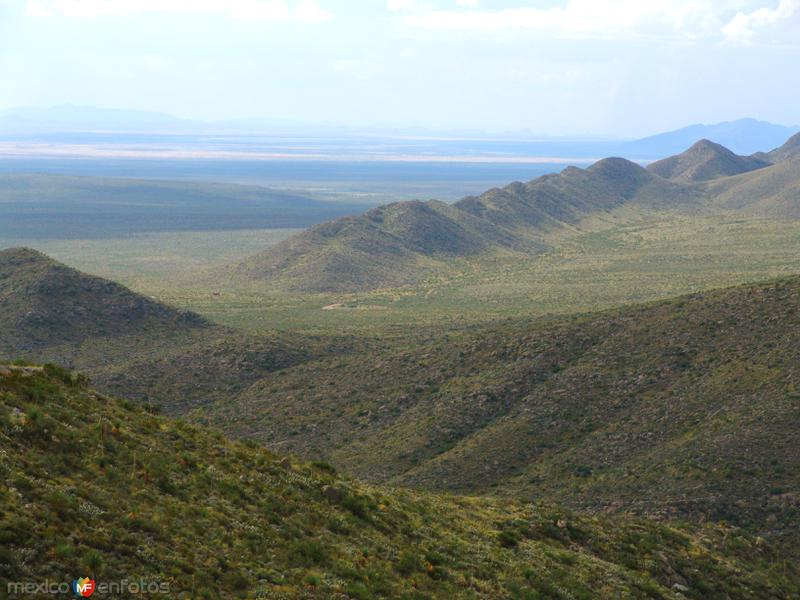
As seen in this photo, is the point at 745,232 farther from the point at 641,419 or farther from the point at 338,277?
the point at 641,419

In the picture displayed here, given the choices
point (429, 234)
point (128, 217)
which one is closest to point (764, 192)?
point (429, 234)

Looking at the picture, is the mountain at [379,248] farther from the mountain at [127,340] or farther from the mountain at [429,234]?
the mountain at [127,340]

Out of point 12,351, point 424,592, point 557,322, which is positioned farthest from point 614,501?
point 12,351

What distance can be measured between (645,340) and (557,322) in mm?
7279

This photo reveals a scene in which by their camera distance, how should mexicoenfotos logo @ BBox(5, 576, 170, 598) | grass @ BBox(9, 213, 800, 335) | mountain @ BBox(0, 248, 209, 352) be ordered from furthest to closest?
grass @ BBox(9, 213, 800, 335), mountain @ BBox(0, 248, 209, 352), mexicoenfotos logo @ BBox(5, 576, 170, 598)

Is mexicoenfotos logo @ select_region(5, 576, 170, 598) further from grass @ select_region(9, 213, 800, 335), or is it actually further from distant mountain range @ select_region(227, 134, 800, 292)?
distant mountain range @ select_region(227, 134, 800, 292)

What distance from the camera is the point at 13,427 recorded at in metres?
18.4

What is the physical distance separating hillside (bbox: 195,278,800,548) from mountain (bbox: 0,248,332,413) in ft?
10.2

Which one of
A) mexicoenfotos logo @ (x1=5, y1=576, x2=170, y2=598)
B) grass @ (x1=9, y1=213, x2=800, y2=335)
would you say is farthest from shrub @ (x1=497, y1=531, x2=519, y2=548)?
grass @ (x1=9, y1=213, x2=800, y2=335)

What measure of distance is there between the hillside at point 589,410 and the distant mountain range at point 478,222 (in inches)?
2146

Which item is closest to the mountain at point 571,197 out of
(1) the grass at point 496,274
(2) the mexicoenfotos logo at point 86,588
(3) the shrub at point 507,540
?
(1) the grass at point 496,274

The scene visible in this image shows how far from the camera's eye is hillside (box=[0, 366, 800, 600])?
15531 mm

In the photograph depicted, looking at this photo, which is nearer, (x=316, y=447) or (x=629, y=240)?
(x=316, y=447)

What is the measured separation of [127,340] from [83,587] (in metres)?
48.4
